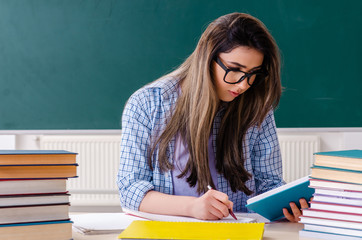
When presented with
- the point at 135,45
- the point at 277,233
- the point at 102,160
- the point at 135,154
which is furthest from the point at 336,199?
the point at 102,160

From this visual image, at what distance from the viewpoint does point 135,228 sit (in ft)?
3.46

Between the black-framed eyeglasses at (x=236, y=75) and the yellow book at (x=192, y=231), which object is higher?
the black-framed eyeglasses at (x=236, y=75)

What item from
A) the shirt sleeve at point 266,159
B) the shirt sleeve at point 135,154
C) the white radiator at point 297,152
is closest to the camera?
the shirt sleeve at point 135,154

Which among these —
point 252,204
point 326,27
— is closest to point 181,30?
point 326,27

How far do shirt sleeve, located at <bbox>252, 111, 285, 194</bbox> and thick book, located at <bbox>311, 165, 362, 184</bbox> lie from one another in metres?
0.68

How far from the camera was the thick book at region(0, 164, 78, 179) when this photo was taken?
94cm

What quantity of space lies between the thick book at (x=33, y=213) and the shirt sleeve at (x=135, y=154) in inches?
21.6

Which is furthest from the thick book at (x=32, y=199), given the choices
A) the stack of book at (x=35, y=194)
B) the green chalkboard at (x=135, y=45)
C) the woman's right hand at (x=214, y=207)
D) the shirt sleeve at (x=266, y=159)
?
the green chalkboard at (x=135, y=45)

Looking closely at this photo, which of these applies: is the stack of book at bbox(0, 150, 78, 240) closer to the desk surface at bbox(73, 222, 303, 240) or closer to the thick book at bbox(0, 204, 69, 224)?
the thick book at bbox(0, 204, 69, 224)

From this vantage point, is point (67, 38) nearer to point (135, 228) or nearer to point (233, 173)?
point (233, 173)

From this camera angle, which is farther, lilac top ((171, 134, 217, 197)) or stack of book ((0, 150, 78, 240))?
lilac top ((171, 134, 217, 197))

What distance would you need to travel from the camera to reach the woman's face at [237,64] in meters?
1.57

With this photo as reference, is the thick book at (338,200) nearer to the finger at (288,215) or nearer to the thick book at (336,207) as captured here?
the thick book at (336,207)

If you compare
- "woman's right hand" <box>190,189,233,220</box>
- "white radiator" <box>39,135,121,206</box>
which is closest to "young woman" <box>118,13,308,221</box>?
"woman's right hand" <box>190,189,233,220</box>
